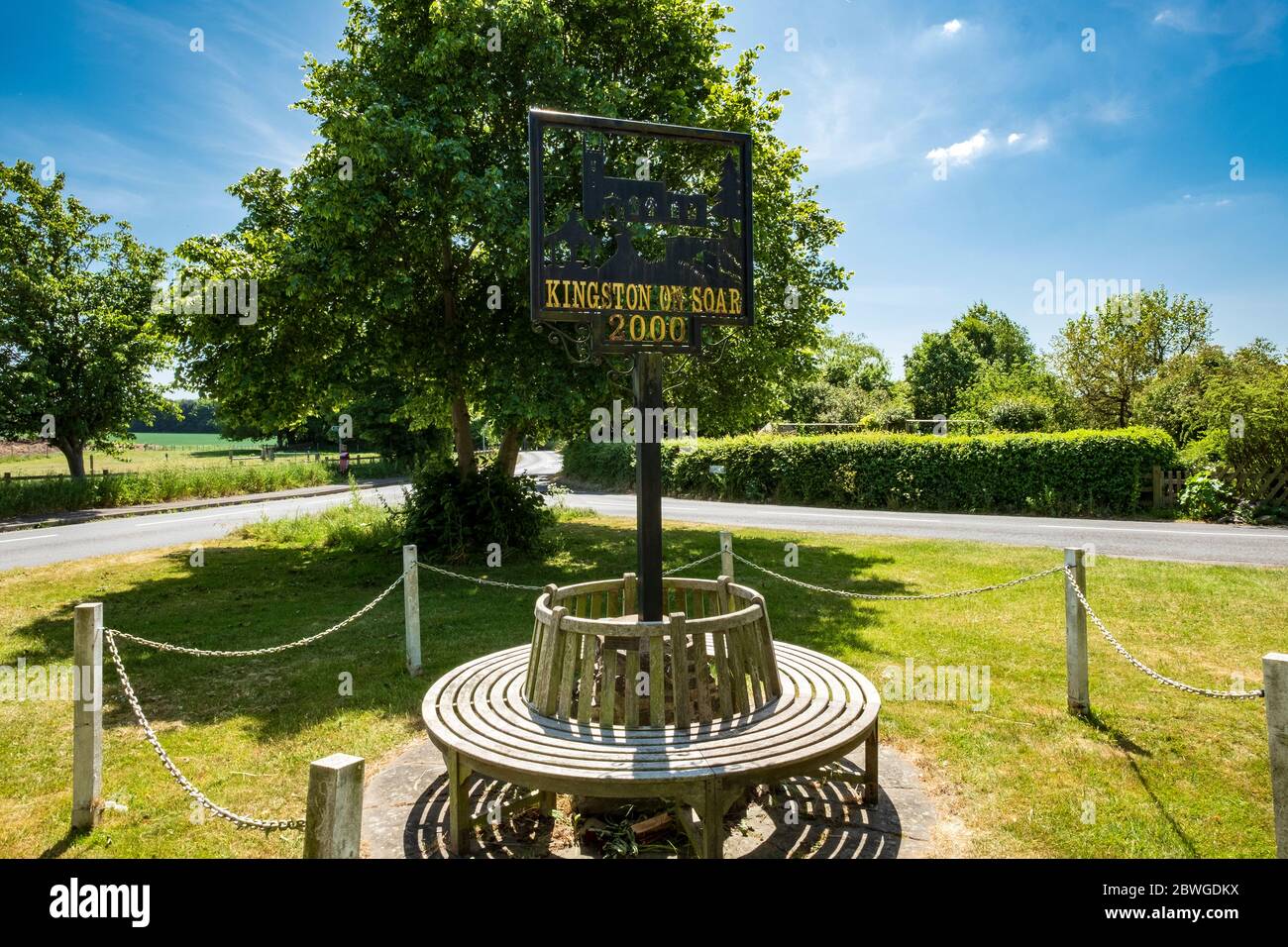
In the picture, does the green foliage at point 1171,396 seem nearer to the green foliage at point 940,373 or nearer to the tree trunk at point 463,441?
the green foliage at point 940,373

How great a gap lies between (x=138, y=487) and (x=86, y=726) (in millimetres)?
24028

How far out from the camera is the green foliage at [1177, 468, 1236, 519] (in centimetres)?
1555

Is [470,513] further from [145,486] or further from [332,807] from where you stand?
[145,486]

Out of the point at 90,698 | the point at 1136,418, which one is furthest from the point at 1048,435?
the point at 90,698

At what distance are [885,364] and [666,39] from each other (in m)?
63.8

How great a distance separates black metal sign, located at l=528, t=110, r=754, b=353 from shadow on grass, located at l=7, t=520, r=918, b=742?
3654mm

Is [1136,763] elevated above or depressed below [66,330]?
below

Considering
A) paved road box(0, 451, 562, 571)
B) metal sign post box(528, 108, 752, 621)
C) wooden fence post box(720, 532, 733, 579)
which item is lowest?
paved road box(0, 451, 562, 571)

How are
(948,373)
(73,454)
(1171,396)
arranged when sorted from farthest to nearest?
(948,373), (1171,396), (73,454)

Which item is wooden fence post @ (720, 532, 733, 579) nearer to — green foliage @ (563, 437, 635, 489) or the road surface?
the road surface

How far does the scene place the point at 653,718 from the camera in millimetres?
3729

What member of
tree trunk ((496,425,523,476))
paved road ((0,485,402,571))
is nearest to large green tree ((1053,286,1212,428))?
tree trunk ((496,425,523,476))

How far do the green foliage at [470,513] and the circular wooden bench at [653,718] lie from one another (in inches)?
323

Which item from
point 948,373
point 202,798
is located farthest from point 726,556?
point 948,373
